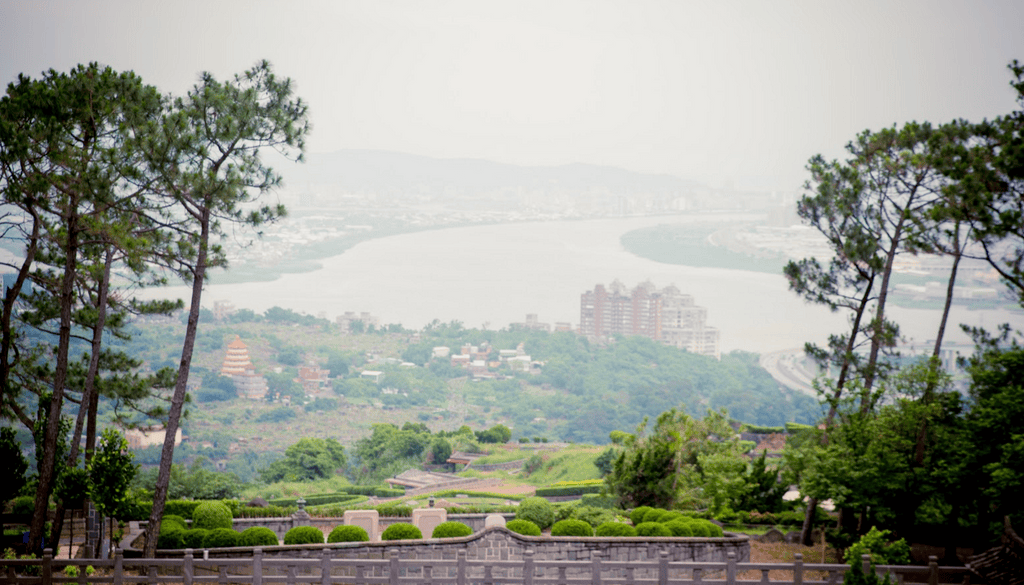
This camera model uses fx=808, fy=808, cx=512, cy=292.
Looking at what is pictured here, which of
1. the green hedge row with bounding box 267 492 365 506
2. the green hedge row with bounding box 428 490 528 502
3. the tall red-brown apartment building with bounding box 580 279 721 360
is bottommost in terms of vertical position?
the green hedge row with bounding box 428 490 528 502

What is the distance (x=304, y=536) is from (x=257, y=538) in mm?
1037

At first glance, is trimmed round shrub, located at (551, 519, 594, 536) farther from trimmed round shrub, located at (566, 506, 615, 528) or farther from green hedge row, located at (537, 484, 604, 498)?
green hedge row, located at (537, 484, 604, 498)

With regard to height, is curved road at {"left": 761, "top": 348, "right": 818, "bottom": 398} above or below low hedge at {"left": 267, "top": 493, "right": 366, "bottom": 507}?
above

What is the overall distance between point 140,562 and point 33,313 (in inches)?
402

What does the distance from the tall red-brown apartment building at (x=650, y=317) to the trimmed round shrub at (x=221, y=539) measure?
356 ft

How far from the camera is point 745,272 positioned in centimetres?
12450

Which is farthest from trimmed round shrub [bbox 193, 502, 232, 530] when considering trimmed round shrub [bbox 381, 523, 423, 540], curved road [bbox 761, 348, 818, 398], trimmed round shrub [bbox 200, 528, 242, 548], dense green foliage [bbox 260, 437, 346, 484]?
curved road [bbox 761, 348, 818, 398]

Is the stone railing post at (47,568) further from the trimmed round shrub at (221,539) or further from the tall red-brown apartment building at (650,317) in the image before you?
the tall red-brown apartment building at (650,317)

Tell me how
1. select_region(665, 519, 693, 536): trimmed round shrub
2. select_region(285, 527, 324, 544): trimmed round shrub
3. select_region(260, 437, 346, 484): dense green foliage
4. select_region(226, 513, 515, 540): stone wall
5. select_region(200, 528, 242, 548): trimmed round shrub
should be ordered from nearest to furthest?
1. select_region(200, 528, 242, 548): trimmed round shrub
2. select_region(285, 527, 324, 544): trimmed round shrub
3. select_region(665, 519, 693, 536): trimmed round shrub
4. select_region(226, 513, 515, 540): stone wall
5. select_region(260, 437, 346, 484): dense green foliage

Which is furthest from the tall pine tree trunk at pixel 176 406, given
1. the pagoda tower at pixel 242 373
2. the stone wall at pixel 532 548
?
the pagoda tower at pixel 242 373

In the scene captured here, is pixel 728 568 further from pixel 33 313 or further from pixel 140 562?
pixel 33 313

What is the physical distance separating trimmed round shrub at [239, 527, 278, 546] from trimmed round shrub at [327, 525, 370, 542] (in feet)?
4.25

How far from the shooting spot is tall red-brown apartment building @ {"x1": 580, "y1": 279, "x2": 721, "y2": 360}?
12375 centimetres

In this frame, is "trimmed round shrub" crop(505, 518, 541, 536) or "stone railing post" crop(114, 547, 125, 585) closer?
"stone railing post" crop(114, 547, 125, 585)
